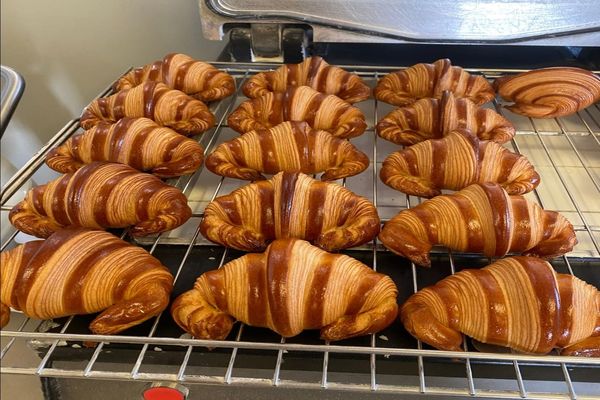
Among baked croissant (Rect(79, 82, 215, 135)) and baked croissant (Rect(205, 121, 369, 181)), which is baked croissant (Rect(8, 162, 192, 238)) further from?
baked croissant (Rect(79, 82, 215, 135))

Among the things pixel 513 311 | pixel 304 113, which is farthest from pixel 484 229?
pixel 304 113

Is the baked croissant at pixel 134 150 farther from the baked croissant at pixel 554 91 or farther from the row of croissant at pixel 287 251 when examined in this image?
the baked croissant at pixel 554 91

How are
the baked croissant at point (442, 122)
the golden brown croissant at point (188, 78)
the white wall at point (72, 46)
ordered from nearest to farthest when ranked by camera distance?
the baked croissant at point (442, 122) → the golden brown croissant at point (188, 78) → the white wall at point (72, 46)

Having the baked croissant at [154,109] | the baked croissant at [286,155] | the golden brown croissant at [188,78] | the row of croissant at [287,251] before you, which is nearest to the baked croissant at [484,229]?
the row of croissant at [287,251]

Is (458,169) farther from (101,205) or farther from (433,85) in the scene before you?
(101,205)

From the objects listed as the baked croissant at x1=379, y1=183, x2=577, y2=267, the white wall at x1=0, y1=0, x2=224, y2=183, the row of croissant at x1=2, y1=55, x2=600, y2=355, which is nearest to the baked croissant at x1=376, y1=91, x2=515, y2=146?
the row of croissant at x1=2, y1=55, x2=600, y2=355
